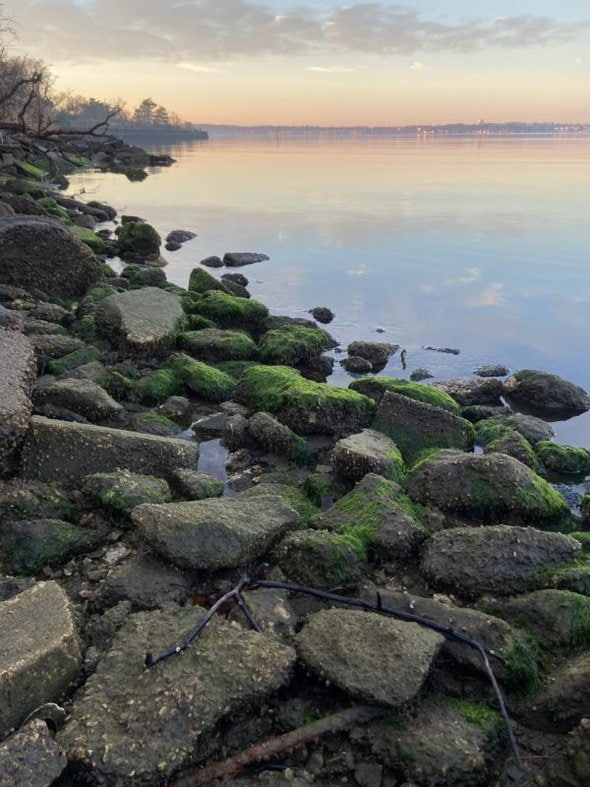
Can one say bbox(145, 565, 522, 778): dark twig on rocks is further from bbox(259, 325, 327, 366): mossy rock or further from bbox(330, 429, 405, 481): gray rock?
bbox(259, 325, 327, 366): mossy rock

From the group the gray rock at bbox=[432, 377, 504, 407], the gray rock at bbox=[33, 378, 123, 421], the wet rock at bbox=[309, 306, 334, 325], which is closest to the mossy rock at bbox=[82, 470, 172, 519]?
the gray rock at bbox=[33, 378, 123, 421]

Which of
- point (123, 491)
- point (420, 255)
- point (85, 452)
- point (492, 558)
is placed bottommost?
point (420, 255)

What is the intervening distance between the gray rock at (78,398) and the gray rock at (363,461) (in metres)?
2.60

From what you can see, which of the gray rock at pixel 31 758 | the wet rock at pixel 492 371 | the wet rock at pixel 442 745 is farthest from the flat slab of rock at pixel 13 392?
the wet rock at pixel 492 371

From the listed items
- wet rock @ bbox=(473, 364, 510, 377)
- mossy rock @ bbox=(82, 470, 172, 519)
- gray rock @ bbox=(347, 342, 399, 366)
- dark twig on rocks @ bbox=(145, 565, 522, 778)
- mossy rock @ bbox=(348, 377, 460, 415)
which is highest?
mossy rock @ bbox=(82, 470, 172, 519)

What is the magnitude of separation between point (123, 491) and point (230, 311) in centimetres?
743

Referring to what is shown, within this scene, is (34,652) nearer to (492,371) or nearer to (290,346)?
(290,346)

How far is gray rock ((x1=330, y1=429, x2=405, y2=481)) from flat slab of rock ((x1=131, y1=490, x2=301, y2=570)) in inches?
58.3

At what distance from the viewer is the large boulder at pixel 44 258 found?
11.5 meters

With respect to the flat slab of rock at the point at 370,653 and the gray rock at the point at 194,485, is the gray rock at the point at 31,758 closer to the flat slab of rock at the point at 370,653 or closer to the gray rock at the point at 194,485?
the flat slab of rock at the point at 370,653

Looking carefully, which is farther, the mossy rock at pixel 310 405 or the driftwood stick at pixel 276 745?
the mossy rock at pixel 310 405

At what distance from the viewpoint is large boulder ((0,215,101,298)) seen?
11516mm

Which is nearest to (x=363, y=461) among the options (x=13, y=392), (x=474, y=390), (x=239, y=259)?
(x=13, y=392)

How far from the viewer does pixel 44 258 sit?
11906 mm
